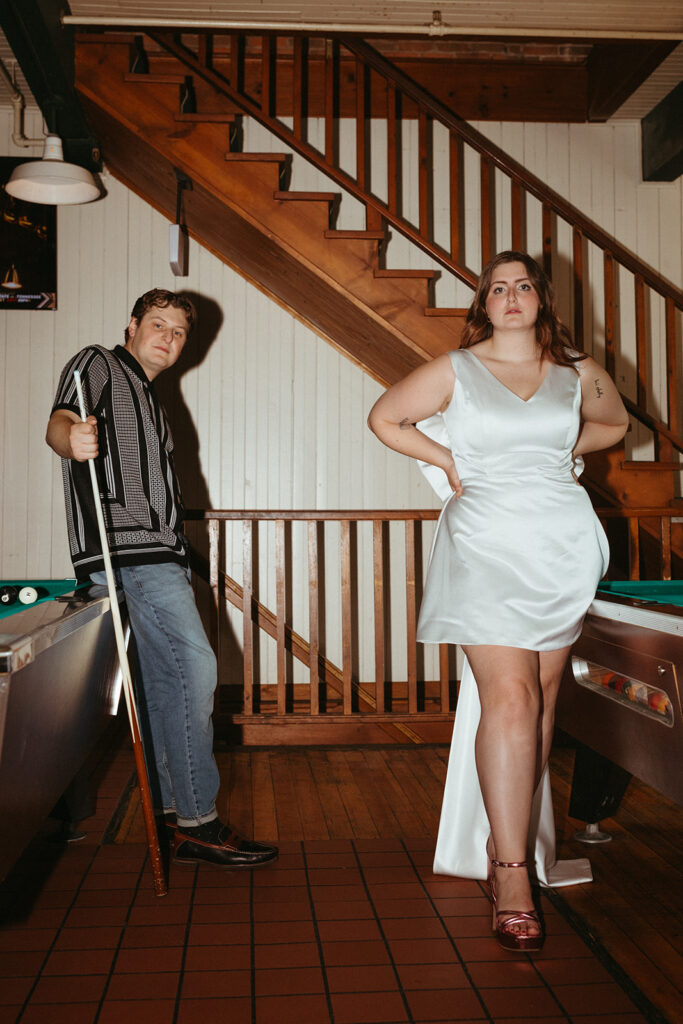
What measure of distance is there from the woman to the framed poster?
3.11 metres

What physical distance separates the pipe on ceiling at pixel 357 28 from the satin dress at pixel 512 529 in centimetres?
→ 237

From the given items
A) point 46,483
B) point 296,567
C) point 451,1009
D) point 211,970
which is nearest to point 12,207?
point 46,483

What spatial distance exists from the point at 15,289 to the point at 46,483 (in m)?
1.08

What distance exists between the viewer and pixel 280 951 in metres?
1.90

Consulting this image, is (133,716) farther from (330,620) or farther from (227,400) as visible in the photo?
(227,400)

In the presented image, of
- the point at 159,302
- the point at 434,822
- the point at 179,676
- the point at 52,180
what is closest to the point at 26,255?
the point at 52,180

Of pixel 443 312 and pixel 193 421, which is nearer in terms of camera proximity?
pixel 443 312

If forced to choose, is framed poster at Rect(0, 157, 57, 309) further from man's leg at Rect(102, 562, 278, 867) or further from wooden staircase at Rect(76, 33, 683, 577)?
man's leg at Rect(102, 562, 278, 867)

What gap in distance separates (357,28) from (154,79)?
3.06ft

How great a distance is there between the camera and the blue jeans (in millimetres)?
2404

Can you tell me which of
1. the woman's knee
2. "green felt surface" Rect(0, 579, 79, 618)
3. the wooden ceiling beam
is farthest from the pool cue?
the wooden ceiling beam

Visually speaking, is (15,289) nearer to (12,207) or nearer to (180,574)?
(12,207)

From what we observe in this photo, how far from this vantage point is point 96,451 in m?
2.19

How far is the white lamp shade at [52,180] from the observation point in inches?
134
